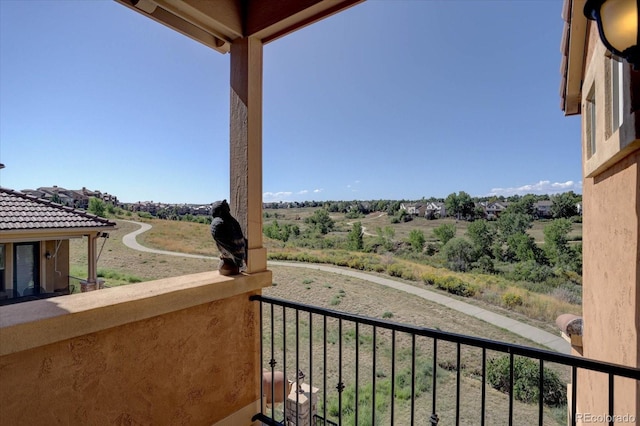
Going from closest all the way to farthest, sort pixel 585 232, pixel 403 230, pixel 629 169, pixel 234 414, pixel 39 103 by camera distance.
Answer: pixel 629 169 < pixel 234 414 < pixel 39 103 < pixel 585 232 < pixel 403 230

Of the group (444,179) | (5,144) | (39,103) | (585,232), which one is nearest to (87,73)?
(39,103)

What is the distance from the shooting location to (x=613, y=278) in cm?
160

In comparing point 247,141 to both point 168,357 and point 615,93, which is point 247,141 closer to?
point 168,357

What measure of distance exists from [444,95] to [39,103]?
13.4 meters

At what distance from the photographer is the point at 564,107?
308 cm

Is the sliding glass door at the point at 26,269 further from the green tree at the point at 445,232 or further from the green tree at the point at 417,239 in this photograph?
the green tree at the point at 417,239

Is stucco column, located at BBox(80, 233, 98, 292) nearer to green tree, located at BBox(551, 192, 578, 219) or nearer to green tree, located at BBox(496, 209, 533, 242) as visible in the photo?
green tree, located at BBox(551, 192, 578, 219)

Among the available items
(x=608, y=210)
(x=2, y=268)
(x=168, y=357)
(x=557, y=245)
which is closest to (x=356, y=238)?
(x=557, y=245)

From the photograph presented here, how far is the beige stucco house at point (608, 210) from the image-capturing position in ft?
4.01

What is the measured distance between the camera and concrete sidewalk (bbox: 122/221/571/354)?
448 centimetres

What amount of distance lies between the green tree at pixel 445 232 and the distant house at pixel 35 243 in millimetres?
16577

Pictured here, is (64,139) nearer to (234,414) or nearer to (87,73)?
(87,73)

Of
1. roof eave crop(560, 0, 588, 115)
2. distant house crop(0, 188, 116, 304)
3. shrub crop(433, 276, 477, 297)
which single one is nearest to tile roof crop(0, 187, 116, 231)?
distant house crop(0, 188, 116, 304)

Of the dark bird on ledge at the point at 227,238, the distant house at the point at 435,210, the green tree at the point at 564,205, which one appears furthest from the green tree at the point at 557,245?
the dark bird on ledge at the point at 227,238
